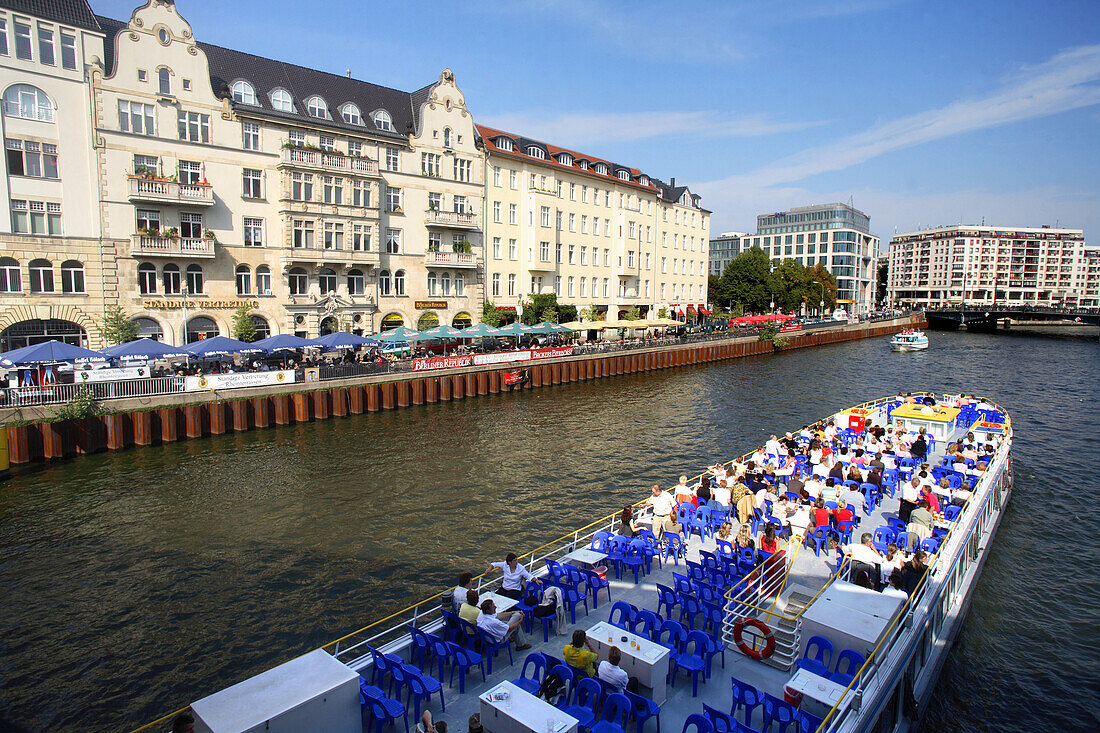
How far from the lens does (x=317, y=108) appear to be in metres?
47.1

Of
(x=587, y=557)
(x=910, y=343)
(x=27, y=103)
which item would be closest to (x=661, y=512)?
(x=587, y=557)

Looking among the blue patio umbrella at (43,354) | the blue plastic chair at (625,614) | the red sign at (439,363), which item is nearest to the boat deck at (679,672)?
the blue plastic chair at (625,614)

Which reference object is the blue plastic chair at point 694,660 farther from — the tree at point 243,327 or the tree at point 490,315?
the tree at point 490,315

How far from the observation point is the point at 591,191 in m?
67.4

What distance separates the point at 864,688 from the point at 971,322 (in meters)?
137

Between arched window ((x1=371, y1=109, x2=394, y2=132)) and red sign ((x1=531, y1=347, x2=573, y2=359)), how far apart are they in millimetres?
22507

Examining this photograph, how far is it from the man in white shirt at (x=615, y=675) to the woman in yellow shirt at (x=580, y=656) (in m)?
0.24

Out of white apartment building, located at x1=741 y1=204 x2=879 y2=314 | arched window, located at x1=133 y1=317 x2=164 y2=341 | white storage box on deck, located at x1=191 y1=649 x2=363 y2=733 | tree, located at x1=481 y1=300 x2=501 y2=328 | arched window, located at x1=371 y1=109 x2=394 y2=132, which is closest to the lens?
white storage box on deck, located at x1=191 y1=649 x2=363 y2=733

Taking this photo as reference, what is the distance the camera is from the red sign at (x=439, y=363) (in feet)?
131

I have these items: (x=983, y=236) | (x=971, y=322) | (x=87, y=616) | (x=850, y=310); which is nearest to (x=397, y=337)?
(x=87, y=616)

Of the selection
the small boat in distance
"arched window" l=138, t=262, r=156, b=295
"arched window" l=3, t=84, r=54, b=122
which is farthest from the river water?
the small boat in distance

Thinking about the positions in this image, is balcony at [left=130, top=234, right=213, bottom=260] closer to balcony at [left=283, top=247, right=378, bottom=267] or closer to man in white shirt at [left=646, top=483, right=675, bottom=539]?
balcony at [left=283, top=247, right=378, bottom=267]

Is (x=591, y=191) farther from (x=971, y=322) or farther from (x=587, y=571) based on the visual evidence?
(x=971, y=322)

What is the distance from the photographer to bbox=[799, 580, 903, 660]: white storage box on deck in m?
8.98
